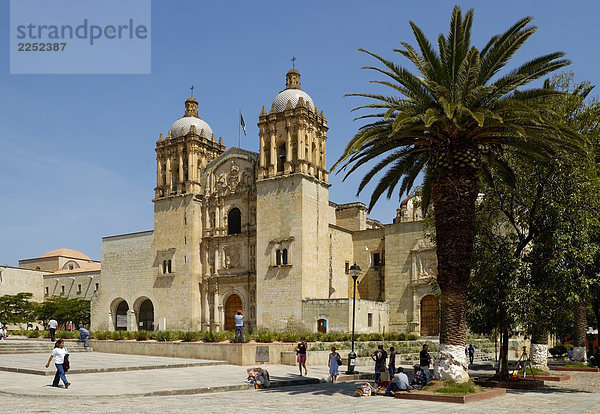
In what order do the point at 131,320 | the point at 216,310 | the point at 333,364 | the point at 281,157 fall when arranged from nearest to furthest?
the point at 333,364
the point at 281,157
the point at 216,310
the point at 131,320

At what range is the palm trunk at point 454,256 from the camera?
15344 mm

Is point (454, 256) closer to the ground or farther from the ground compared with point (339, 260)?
farther from the ground

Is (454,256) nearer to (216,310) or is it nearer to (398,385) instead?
(398,385)

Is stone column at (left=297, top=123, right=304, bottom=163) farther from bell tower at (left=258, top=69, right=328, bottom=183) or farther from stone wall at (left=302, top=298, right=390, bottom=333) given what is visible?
stone wall at (left=302, top=298, right=390, bottom=333)

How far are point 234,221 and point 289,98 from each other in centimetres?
940

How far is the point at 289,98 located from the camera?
1597 inches

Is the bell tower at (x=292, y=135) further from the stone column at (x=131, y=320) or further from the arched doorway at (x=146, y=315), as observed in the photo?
the arched doorway at (x=146, y=315)

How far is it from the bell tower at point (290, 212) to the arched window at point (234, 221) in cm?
325

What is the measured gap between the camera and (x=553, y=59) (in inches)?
634

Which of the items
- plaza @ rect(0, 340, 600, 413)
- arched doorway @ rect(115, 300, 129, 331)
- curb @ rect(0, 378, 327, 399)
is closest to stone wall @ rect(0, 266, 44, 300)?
arched doorway @ rect(115, 300, 129, 331)

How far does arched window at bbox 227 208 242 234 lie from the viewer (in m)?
42.8

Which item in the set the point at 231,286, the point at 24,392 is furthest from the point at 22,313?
the point at 24,392

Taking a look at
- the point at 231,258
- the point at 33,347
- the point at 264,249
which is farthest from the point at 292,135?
the point at 33,347

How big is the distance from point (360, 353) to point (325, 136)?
18440mm
